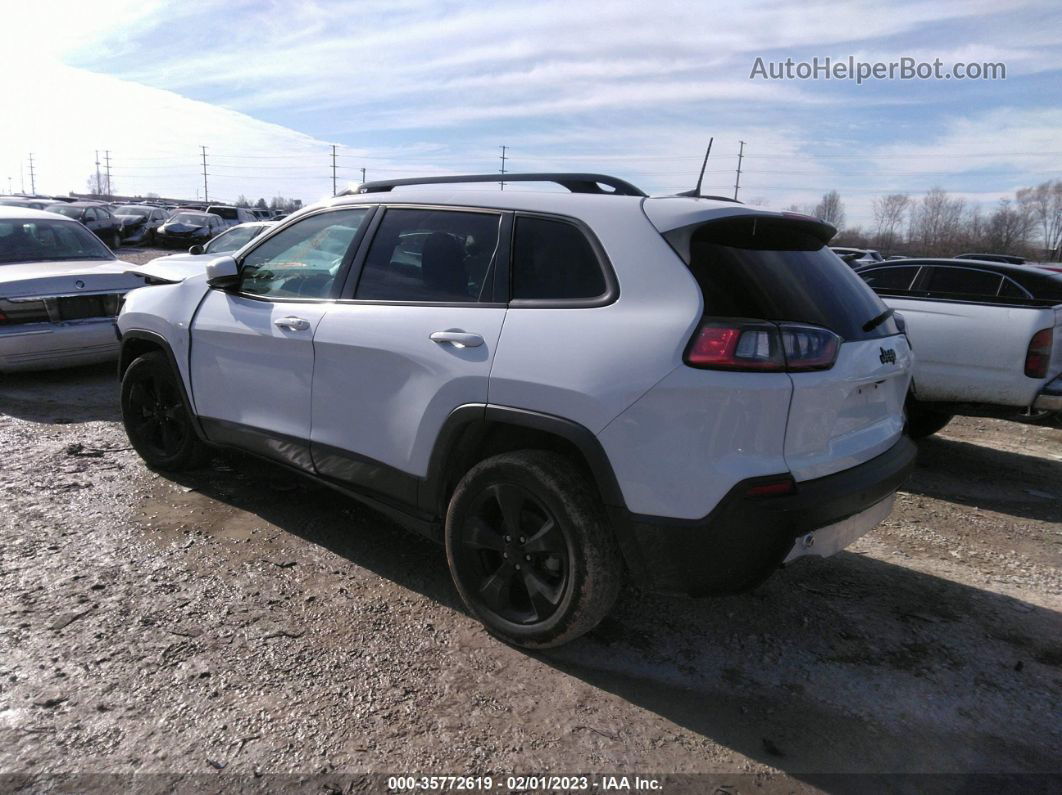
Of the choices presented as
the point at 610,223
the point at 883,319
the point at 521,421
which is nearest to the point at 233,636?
the point at 521,421

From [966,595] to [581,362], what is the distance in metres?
2.43

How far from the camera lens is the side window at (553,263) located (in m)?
2.86

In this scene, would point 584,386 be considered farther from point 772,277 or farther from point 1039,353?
point 1039,353

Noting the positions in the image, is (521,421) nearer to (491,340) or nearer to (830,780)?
(491,340)

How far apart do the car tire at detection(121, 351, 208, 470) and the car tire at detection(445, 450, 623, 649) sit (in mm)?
2312

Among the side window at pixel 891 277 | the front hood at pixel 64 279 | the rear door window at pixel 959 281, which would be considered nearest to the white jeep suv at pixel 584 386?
the rear door window at pixel 959 281

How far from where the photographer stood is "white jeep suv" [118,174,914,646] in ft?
8.21

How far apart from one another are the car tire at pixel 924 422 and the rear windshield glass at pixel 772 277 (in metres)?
3.64

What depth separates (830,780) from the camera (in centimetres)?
241

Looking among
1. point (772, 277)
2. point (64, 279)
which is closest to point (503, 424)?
point (772, 277)

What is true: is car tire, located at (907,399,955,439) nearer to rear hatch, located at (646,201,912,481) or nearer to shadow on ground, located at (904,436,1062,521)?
shadow on ground, located at (904,436,1062,521)

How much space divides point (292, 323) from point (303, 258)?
0.46m

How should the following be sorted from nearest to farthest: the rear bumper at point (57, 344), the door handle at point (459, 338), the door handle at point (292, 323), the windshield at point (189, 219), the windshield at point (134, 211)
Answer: the door handle at point (459, 338), the door handle at point (292, 323), the rear bumper at point (57, 344), the windshield at point (189, 219), the windshield at point (134, 211)

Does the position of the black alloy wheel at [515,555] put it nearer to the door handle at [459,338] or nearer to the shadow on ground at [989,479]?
the door handle at [459,338]
